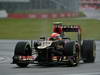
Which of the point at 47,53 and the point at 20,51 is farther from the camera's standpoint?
the point at 20,51

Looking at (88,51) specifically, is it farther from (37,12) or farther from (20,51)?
(37,12)

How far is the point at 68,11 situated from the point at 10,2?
24.3 ft

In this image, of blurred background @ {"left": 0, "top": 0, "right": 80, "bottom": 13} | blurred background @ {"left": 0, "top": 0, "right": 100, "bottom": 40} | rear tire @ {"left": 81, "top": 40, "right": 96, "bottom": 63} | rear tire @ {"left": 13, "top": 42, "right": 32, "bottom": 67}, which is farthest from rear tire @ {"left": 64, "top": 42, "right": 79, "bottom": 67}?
blurred background @ {"left": 0, "top": 0, "right": 80, "bottom": 13}

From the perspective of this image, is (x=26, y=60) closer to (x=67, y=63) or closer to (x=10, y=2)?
(x=67, y=63)

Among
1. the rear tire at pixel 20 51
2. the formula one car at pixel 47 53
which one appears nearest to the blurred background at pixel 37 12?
the formula one car at pixel 47 53

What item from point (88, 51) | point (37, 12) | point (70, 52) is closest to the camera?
point (70, 52)

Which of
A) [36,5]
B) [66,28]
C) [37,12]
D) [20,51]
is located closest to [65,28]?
[66,28]

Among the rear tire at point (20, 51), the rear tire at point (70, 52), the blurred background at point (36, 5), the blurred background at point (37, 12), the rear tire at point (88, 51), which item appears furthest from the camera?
the blurred background at point (36, 5)

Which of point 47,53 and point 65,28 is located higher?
point 65,28

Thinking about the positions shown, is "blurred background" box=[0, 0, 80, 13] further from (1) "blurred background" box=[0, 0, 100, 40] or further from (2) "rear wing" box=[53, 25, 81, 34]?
(2) "rear wing" box=[53, 25, 81, 34]

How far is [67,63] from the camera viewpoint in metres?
16.8

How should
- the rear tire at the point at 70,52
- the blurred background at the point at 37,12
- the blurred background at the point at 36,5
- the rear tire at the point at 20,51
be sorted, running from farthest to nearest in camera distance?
the blurred background at the point at 36,5 → the blurred background at the point at 37,12 → the rear tire at the point at 20,51 → the rear tire at the point at 70,52

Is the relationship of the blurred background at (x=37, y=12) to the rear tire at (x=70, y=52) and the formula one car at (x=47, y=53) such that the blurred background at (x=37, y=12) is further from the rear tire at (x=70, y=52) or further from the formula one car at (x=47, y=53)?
the rear tire at (x=70, y=52)

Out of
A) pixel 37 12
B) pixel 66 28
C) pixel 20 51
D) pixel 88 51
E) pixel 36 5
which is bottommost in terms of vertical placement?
pixel 88 51
